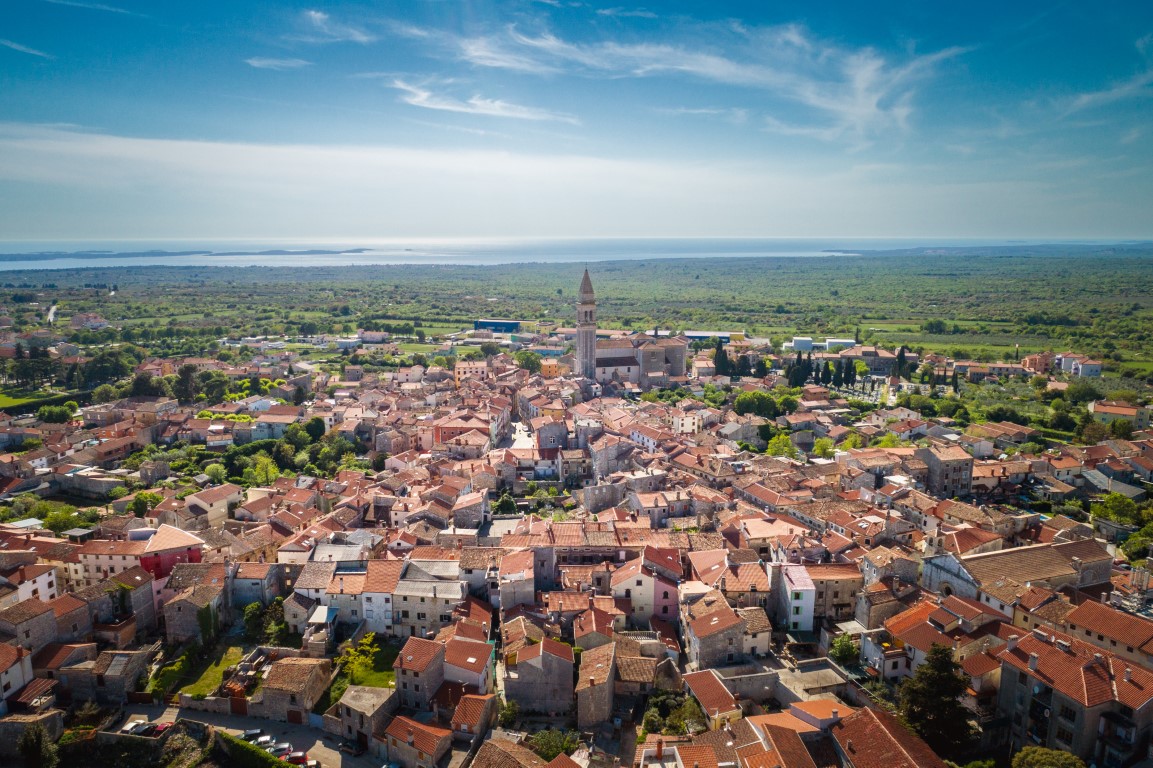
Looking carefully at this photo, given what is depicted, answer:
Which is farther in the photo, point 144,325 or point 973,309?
point 973,309

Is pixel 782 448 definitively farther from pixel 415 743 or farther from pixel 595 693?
pixel 415 743

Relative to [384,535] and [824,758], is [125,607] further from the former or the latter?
[824,758]

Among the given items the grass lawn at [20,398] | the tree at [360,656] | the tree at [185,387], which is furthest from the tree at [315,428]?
the grass lawn at [20,398]

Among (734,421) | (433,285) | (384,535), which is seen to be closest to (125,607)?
(384,535)

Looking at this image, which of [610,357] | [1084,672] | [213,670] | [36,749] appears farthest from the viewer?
[610,357]

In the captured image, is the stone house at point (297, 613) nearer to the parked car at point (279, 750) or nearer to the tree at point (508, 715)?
the parked car at point (279, 750)

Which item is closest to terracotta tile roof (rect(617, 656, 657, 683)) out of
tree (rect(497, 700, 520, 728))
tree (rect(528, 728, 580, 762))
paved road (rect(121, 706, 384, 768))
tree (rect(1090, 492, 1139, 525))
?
tree (rect(528, 728, 580, 762))

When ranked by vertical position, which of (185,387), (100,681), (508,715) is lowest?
(508,715)

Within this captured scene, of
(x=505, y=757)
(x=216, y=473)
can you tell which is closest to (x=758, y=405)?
(x=216, y=473)
